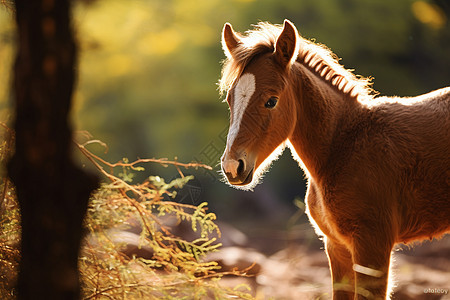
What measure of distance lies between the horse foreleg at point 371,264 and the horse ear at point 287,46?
1166mm

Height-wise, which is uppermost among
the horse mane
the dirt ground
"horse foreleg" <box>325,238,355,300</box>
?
the horse mane

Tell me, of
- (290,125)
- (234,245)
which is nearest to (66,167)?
(290,125)

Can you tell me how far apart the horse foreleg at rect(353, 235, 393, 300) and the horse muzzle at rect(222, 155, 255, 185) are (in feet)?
2.44

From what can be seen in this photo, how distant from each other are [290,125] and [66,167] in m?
1.42

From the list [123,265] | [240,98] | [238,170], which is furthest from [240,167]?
[123,265]

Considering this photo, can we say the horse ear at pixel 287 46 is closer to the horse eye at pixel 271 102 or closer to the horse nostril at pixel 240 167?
the horse eye at pixel 271 102

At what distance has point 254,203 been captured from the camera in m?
7.48

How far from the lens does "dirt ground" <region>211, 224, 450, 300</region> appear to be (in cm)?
462

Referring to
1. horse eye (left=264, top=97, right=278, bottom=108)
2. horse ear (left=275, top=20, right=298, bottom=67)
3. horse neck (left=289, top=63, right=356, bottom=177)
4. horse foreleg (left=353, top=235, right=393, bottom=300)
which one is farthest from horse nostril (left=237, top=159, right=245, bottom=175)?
horse foreleg (left=353, top=235, right=393, bottom=300)

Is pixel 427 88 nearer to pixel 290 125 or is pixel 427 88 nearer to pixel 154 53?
pixel 154 53

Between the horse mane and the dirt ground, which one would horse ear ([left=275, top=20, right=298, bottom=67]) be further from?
the dirt ground

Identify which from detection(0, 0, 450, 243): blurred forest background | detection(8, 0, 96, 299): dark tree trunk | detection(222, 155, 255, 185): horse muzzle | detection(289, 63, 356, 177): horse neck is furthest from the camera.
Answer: detection(0, 0, 450, 243): blurred forest background

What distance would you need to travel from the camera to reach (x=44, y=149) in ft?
5.75

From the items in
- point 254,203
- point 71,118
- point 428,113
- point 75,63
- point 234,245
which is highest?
point 428,113
